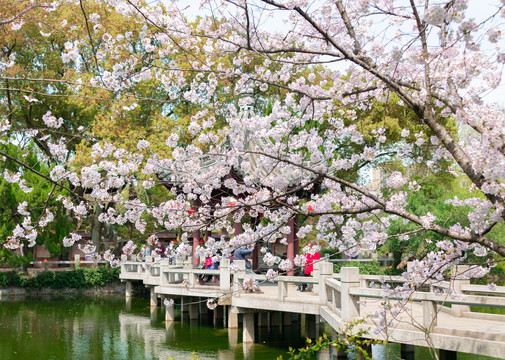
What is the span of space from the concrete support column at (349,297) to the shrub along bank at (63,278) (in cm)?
2055

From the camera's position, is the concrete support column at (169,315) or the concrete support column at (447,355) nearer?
the concrete support column at (447,355)

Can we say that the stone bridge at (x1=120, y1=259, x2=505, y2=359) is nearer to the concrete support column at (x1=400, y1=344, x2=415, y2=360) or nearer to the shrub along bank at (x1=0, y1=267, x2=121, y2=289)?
the concrete support column at (x1=400, y1=344, x2=415, y2=360)

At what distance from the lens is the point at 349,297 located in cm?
915

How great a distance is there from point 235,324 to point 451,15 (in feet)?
41.2

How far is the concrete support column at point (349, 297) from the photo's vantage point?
914 cm

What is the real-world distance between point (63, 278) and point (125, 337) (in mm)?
12818

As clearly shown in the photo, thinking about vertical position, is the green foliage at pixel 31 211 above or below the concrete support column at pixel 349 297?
above

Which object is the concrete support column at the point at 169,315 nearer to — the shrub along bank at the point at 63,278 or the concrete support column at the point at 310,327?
the concrete support column at the point at 310,327

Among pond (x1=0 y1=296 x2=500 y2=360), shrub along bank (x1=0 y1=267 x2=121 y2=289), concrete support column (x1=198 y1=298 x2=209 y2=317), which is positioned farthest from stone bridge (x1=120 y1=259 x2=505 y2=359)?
shrub along bank (x1=0 y1=267 x2=121 y2=289)

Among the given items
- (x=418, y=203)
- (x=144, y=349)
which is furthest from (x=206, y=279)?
(x=418, y=203)

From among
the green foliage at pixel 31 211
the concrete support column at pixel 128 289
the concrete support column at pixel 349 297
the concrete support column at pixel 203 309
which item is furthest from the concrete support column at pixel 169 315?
the concrete support column at pixel 349 297

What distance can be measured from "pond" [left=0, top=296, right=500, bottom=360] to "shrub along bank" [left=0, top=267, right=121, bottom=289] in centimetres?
449

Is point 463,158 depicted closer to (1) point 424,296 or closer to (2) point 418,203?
(1) point 424,296

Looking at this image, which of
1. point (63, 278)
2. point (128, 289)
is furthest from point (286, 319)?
point (63, 278)
